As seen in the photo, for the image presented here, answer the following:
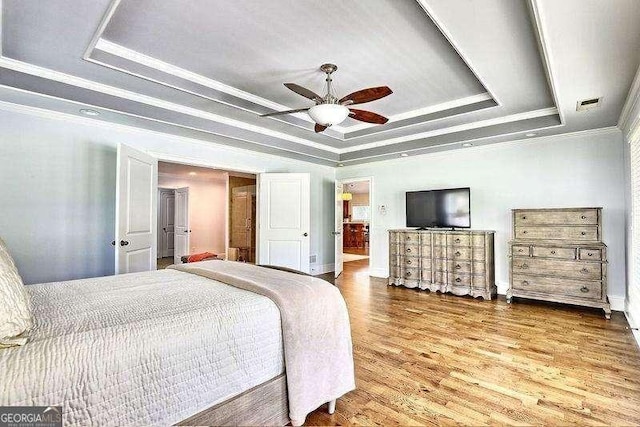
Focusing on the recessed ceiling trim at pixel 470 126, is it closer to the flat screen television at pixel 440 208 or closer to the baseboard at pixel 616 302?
the flat screen television at pixel 440 208

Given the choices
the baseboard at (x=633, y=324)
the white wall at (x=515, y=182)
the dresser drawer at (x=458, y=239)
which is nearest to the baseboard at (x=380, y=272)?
the white wall at (x=515, y=182)

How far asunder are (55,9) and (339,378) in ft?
9.27

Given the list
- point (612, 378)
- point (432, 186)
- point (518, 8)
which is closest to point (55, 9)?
point (518, 8)

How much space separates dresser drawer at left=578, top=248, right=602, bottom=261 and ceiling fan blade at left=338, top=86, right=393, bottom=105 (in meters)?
3.31

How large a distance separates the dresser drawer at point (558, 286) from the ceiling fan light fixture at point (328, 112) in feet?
11.3

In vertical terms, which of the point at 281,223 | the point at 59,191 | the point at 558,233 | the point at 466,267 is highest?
the point at 59,191

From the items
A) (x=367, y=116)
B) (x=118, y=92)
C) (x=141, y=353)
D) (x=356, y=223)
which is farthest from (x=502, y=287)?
(x=356, y=223)

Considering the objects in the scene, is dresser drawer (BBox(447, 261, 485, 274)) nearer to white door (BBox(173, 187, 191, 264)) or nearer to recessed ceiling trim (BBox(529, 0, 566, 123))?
recessed ceiling trim (BBox(529, 0, 566, 123))

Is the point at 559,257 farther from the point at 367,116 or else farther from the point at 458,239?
the point at 367,116

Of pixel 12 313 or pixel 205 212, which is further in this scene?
pixel 205 212

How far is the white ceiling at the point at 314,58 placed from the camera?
2002 millimetres

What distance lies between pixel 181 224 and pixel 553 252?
8383 mm

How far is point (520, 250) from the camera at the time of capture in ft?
14.4

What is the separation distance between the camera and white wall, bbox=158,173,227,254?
9039mm
